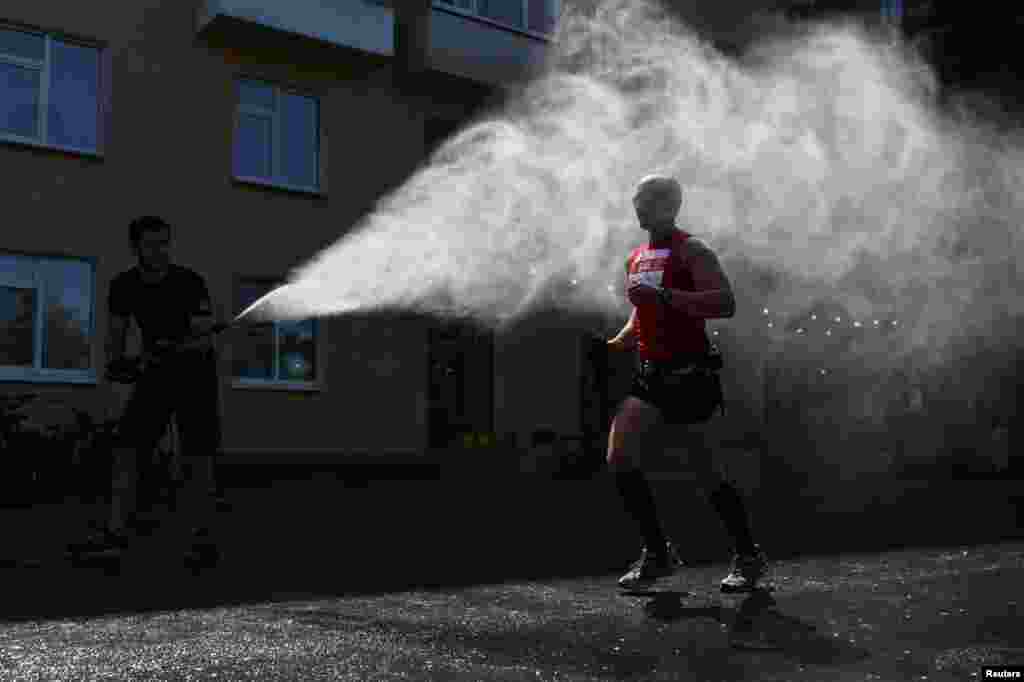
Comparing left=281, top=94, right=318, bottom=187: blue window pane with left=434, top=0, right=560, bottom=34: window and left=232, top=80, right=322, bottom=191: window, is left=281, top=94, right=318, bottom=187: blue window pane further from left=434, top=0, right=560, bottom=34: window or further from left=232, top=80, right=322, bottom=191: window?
left=434, top=0, right=560, bottom=34: window

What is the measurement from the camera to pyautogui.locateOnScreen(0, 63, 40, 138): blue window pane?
15320 millimetres

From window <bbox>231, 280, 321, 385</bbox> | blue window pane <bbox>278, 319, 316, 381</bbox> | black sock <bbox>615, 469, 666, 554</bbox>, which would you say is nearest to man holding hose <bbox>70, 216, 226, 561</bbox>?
black sock <bbox>615, 469, 666, 554</bbox>

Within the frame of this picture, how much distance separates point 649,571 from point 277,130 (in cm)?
1345

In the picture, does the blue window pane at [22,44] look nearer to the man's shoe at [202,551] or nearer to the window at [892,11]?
the man's shoe at [202,551]

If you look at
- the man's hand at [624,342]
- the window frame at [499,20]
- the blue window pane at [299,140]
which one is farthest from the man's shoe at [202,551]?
the window frame at [499,20]

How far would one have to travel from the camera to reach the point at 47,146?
610 inches

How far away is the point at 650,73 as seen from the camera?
38.3ft

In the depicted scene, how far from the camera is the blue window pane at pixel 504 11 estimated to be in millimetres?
20125

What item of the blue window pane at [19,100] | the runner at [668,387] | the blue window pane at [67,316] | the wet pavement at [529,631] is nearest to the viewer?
the wet pavement at [529,631]

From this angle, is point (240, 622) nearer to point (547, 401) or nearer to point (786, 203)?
point (786, 203)

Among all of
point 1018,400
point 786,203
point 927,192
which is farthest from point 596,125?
point 1018,400

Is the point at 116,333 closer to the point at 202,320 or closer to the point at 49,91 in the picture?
Answer: the point at 202,320

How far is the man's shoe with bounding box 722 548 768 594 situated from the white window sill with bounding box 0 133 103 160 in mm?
12683

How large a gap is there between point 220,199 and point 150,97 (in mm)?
1668
